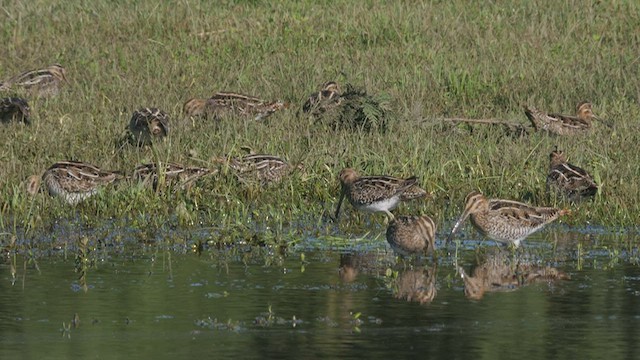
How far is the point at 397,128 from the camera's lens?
1686 centimetres

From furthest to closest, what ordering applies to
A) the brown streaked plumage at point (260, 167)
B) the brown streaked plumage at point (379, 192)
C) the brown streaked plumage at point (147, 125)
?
the brown streaked plumage at point (147, 125) → the brown streaked plumage at point (260, 167) → the brown streaked plumage at point (379, 192)

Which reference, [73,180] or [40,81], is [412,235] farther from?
[40,81]

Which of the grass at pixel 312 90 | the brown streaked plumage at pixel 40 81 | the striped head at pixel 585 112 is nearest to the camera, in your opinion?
the grass at pixel 312 90

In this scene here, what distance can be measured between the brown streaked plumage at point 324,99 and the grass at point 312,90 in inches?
10.2

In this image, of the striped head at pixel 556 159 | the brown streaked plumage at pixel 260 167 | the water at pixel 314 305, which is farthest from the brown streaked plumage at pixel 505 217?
the brown streaked plumage at pixel 260 167

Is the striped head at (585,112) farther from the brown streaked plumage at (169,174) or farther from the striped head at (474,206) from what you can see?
the brown streaked plumage at (169,174)

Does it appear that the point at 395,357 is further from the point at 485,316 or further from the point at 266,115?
the point at 266,115

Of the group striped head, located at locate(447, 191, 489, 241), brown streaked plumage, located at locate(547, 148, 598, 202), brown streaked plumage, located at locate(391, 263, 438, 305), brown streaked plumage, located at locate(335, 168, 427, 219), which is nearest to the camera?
brown streaked plumage, located at locate(391, 263, 438, 305)

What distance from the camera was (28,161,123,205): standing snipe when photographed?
13.6m

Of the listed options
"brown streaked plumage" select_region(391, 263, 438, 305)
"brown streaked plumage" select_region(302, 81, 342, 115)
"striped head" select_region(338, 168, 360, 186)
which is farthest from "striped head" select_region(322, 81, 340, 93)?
"brown streaked plumage" select_region(391, 263, 438, 305)

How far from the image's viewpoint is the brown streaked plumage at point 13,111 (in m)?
17.3

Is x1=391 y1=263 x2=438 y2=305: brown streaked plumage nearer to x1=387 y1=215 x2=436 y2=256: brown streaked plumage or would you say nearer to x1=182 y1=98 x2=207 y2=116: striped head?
x1=387 y1=215 x2=436 y2=256: brown streaked plumage

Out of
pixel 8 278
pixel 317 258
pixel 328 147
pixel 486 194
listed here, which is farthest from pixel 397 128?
pixel 8 278

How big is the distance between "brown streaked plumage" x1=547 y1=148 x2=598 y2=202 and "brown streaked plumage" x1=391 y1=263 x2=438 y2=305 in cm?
260
